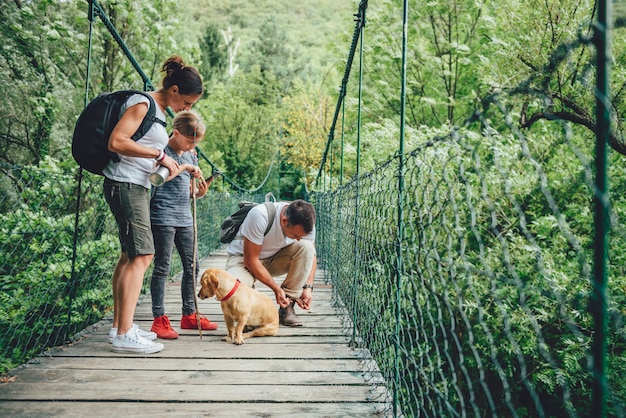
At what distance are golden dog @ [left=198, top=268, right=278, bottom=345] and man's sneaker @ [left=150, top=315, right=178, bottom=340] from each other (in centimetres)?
25

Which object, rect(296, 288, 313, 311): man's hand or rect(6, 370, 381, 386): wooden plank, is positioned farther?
rect(296, 288, 313, 311): man's hand

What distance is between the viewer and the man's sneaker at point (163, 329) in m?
2.39

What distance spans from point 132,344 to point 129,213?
579 millimetres

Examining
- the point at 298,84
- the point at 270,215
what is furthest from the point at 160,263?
the point at 298,84

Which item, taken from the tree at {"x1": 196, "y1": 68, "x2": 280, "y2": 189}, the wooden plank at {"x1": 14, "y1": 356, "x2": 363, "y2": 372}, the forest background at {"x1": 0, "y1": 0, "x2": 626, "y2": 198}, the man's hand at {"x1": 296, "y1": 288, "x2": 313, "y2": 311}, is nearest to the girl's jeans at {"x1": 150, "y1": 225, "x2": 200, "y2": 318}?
the wooden plank at {"x1": 14, "y1": 356, "x2": 363, "y2": 372}

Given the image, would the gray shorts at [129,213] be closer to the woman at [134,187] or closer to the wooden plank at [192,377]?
the woman at [134,187]

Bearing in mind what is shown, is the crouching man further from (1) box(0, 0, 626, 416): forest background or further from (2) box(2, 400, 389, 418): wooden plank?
(2) box(2, 400, 389, 418): wooden plank

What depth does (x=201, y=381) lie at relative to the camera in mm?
1842

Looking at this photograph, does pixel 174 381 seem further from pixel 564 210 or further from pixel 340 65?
pixel 340 65

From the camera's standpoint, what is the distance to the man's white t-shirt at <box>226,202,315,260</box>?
8.82 feet

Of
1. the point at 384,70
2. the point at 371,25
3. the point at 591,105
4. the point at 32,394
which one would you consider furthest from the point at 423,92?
the point at 32,394

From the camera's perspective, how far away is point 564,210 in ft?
15.3

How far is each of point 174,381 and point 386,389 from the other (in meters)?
0.81

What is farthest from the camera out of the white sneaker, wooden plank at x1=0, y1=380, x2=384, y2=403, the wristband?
the white sneaker
